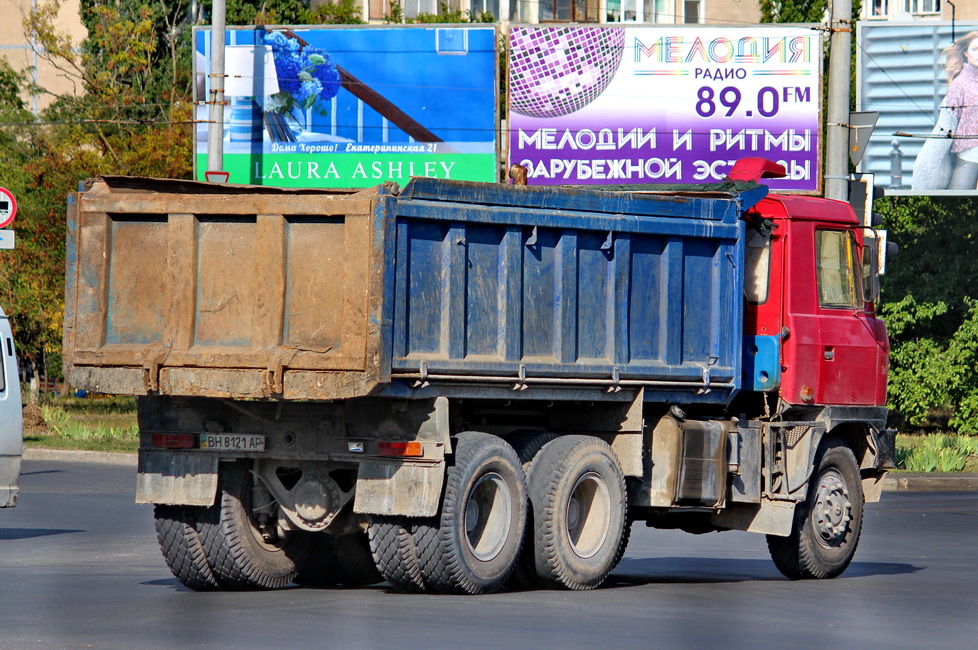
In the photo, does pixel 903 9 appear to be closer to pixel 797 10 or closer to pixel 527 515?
pixel 797 10

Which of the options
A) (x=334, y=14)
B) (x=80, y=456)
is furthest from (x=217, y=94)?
(x=334, y=14)

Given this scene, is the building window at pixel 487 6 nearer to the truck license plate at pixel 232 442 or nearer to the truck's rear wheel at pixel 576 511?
the truck's rear wheel at pixel 576 511

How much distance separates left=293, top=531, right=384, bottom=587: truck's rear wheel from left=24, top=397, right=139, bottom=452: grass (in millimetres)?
14627

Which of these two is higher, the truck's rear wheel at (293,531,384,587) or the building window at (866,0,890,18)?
the building window at (866,0,890,18)

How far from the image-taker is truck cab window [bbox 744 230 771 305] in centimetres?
1288

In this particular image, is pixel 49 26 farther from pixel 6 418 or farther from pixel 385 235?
pixel 385 235

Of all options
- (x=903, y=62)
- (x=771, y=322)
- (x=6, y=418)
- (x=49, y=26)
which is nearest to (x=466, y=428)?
(x=771, y=322)

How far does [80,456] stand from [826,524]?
15.3 m

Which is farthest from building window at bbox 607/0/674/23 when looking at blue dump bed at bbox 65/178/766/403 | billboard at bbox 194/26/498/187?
blue dump bed at bbox 65/178/766/403

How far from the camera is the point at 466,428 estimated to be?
36.8 feet

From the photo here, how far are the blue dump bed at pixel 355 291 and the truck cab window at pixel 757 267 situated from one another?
4.88ft

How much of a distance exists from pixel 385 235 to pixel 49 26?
28.8m

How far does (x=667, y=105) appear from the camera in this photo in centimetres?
2958

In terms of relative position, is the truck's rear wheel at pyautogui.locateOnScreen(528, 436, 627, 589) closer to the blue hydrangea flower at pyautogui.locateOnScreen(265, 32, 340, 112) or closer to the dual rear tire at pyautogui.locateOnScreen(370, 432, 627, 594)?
the dual rear tire at pyautogui.locateOnScreen(370, 432, 627, 594)
